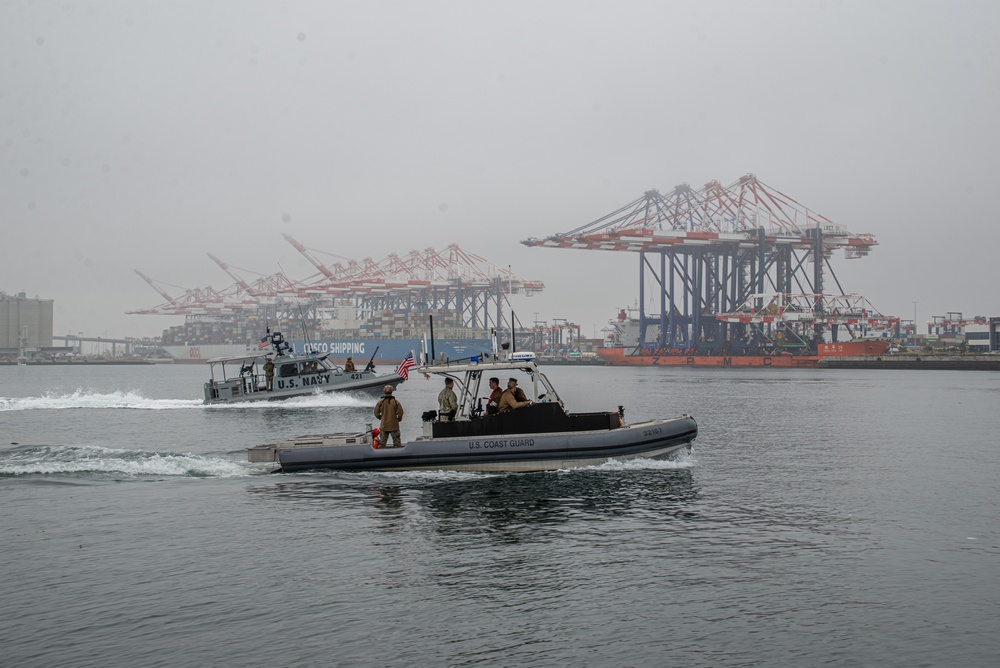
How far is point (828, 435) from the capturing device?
31.0 metres

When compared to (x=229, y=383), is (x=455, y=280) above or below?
above

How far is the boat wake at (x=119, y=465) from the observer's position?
2023 centimetres

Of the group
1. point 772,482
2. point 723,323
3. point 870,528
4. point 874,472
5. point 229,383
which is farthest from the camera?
point 723,323

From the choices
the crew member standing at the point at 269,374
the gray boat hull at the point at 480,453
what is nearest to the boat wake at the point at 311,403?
the crew member standing at the point at 269,374

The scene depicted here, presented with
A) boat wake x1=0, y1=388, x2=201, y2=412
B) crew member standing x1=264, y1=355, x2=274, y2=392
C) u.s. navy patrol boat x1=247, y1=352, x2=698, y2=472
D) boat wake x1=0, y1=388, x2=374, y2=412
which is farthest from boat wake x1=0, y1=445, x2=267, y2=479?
boat wake x1=0, y1=388, x2=201, y2=412

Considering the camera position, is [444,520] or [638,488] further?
[638,488]

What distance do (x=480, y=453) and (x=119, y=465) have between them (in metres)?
8.95

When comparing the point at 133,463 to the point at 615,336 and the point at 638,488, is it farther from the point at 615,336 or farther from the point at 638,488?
the point at 615,336

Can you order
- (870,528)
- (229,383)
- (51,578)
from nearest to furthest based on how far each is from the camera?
(51,578) → (870,528) → (229,383)

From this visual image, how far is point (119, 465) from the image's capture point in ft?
68.2

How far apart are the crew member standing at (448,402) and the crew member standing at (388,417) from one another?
2.88 feet

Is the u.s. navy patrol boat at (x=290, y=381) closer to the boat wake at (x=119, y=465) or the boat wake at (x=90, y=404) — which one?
the boat wake at (x=90, y=404)

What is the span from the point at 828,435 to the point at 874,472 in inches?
389

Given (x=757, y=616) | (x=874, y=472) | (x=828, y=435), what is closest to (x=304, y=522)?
(x=757, y=616)
